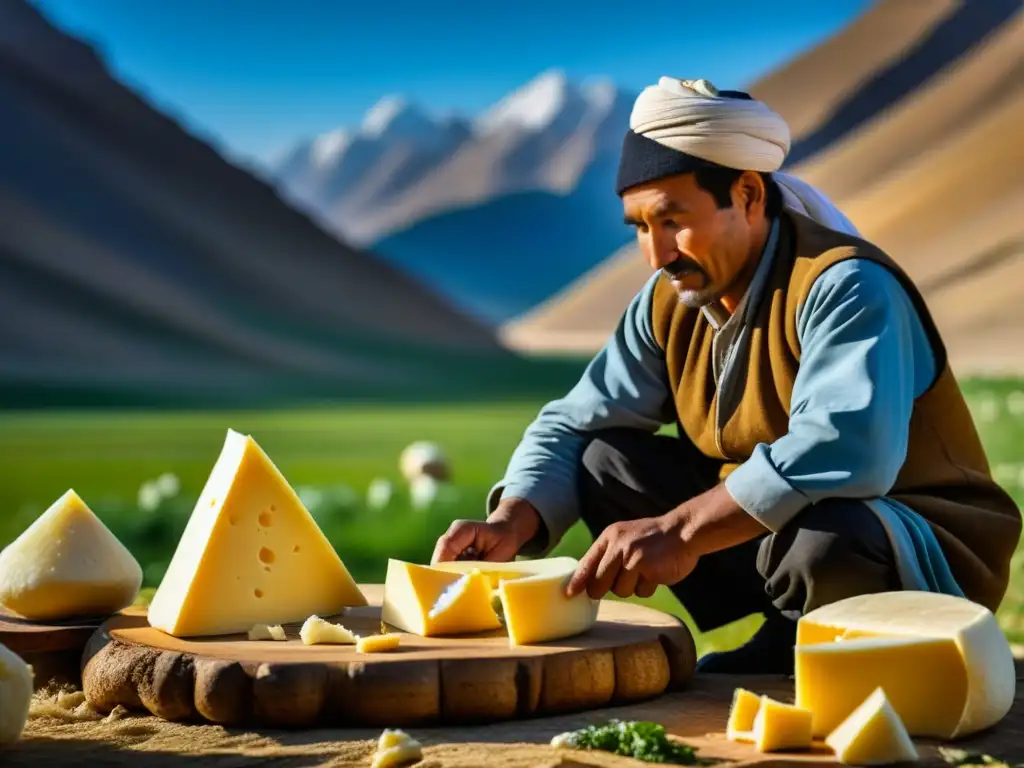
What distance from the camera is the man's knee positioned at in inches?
121

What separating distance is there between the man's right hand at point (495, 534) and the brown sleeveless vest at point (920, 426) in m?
0.58

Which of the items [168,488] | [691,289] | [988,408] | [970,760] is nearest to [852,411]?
[691,289]

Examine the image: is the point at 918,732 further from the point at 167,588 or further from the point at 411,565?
the point at 167,588

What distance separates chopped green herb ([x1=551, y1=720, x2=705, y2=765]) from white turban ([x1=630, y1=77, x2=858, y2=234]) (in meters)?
1.44

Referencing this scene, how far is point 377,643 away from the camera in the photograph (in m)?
3.10

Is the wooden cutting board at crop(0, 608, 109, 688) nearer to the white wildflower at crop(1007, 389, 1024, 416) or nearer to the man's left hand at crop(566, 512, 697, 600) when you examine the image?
the man's left hand at crop(566, 512, 697, 600)

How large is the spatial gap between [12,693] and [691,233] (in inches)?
73.0

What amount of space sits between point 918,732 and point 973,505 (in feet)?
2.26

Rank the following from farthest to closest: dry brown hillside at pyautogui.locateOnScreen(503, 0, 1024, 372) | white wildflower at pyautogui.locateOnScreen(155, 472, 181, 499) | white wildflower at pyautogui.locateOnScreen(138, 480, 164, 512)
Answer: dry brown hillside at pyautogui.locateOnScreen(503, 0, 1024, 372), white wildflower at pyautogui.locateOnScreen(155, 472, 181, 499), white wildflower at pyautogui.locateOnScreen(138, 480, 164, 512)

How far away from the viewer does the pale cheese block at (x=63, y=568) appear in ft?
11.8

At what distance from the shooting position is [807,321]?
3.29 metres

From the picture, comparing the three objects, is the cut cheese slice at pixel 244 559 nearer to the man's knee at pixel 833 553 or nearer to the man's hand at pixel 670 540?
the man's hand at pixel 670 540

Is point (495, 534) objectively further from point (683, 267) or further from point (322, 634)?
point (683, 267)

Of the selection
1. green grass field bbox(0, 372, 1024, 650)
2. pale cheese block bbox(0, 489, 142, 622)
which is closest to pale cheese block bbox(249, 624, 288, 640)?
pale cheese block bbox(0, 489, 142, 622)
